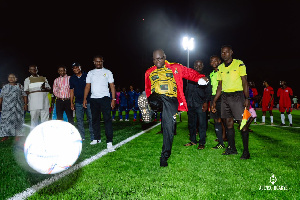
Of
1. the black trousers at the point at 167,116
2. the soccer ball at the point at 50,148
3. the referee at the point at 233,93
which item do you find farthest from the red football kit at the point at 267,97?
the soccer ball at the point at 50,148

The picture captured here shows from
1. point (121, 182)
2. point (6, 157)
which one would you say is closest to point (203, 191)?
point (121, 182)

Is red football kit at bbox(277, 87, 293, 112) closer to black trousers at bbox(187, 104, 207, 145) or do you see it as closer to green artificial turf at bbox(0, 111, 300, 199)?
green artificial turf at bbox(0, 111, 300, 199)

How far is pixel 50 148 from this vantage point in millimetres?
3170

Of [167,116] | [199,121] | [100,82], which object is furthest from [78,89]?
[199,121]

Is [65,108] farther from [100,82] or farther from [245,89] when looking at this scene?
[245,89]

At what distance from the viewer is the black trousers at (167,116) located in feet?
13.9

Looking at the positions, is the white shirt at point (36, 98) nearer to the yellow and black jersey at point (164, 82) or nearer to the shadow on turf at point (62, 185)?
the shadow on turf at point (62, 185)

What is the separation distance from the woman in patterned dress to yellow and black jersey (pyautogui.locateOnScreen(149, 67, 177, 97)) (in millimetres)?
5466

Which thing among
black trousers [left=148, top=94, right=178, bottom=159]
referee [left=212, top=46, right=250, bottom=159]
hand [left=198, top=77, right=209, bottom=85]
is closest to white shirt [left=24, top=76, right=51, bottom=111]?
black trousers [left=148, top=94, right=178, bottom=159]

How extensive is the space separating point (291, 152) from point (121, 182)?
4352 millimetres

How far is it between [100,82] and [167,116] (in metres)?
2.46

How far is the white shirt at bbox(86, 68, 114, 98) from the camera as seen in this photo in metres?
5.89

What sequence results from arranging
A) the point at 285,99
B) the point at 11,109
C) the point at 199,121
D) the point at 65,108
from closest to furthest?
the point at 199,121
the point at 65,108
the point at 11,109
the point at 285,99

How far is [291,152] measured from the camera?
531 cm
